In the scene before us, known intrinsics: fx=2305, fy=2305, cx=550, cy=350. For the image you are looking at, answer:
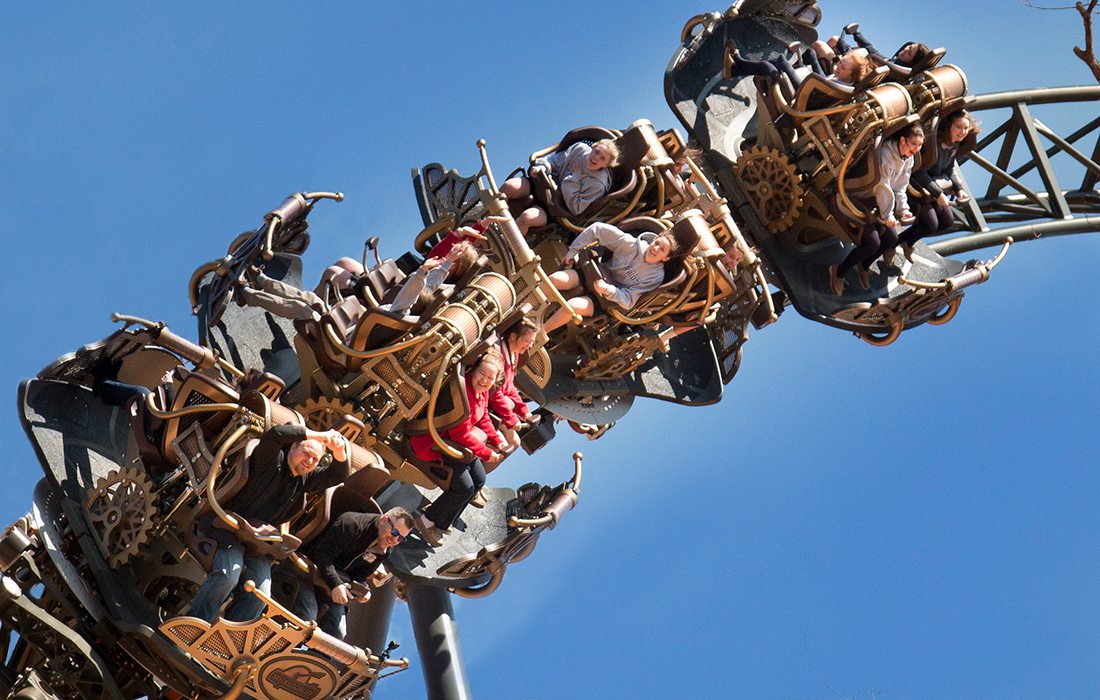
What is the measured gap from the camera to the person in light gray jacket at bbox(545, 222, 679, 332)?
19672 millimetres

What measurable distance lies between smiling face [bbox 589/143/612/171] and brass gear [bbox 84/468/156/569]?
5.18 m

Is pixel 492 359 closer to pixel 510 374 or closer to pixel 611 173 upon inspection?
pixel 510 374

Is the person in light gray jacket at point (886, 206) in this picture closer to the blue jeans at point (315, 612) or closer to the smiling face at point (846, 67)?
the smiling face at point (846, 67)

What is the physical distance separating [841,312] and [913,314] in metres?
0.69

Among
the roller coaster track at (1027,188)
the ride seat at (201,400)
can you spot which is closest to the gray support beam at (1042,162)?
the roller coaster track at (1027,188)

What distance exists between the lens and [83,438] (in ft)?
58.6

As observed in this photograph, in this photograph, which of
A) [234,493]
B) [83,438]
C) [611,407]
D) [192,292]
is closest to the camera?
[234,493]

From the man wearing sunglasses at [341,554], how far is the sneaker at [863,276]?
22.4 ft

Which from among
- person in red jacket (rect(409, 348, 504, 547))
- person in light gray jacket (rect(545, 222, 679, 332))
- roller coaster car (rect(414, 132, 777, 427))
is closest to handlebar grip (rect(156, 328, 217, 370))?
→ person in red jacket (rect(409, 348, 504, 547))

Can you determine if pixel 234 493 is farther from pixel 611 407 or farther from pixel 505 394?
pixel 611 407

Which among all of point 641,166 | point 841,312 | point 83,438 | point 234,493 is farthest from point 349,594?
point 841,312

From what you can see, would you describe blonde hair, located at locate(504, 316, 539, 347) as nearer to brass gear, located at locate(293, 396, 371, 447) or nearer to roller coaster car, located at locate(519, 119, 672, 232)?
brass gear, located at locate(293, 396, 371, 447)

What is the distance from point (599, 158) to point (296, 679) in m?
5.77

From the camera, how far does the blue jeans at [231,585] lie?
16.5 metres
